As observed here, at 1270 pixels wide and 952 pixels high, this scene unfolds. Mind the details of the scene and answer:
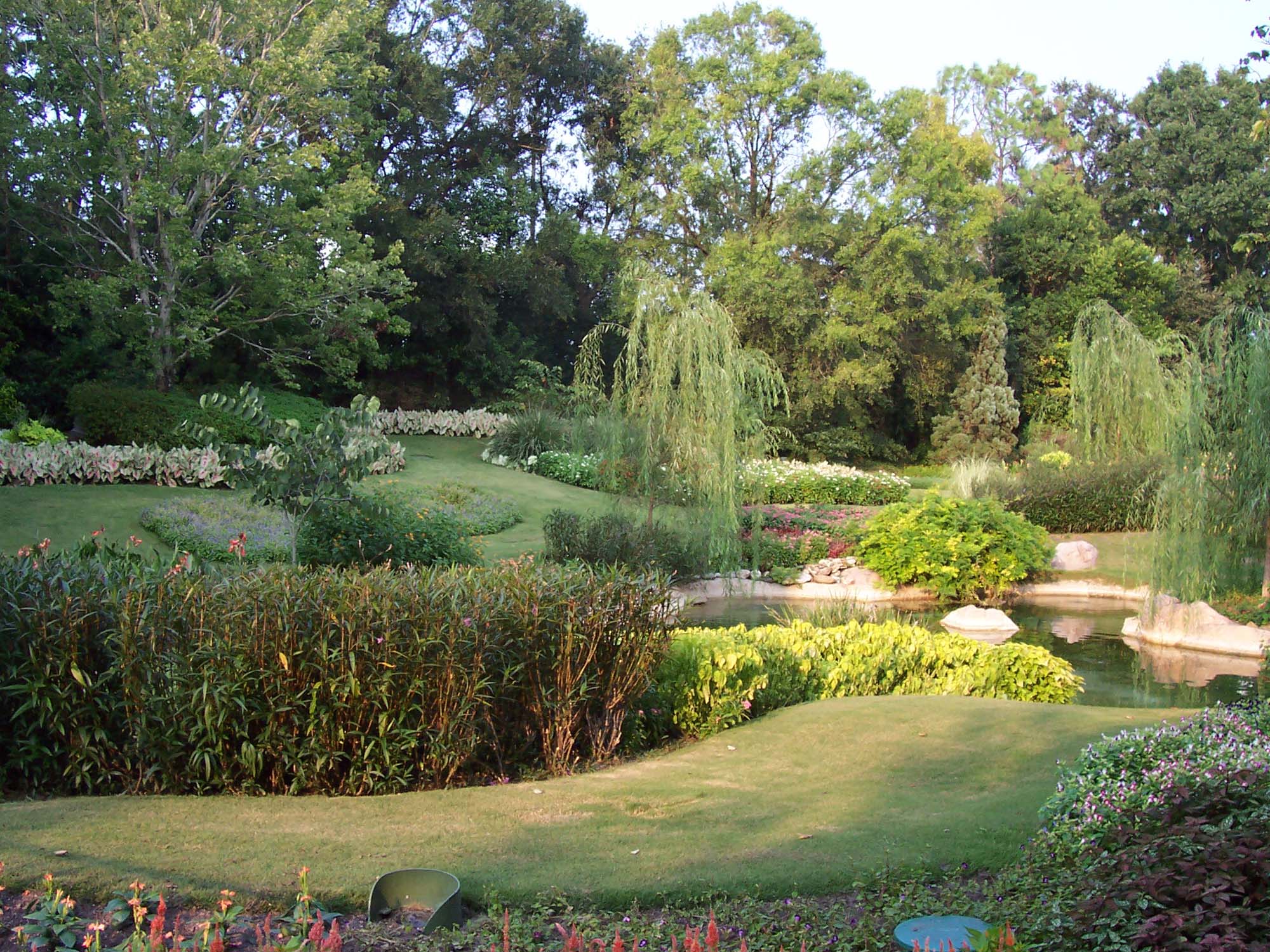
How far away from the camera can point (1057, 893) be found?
321 centimetres

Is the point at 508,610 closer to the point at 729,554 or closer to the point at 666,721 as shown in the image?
the point at 666,721

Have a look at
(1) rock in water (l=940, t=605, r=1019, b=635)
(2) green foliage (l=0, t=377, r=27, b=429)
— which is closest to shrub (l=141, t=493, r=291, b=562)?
(2) green foliage (l=0, t=377, r=27, b=429)

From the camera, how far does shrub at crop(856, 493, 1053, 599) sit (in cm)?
1284

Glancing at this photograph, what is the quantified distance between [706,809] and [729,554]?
7880 mm

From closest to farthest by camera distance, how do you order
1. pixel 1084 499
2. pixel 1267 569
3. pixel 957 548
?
pixel 1267 569
pixel 957 548
pixel 1084 499

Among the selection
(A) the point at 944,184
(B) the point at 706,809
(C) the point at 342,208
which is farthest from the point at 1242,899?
(A) the point at 944,184

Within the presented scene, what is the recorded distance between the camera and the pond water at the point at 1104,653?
28.7 feet

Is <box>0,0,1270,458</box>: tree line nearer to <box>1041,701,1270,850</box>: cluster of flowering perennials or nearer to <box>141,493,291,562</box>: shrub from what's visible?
<box>141,493,291,562</box>: shrub

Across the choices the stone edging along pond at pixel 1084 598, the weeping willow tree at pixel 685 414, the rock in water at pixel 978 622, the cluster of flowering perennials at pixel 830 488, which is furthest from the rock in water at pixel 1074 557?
the weeping willow tree at pixel 685 414

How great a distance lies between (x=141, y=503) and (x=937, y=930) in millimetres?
12482

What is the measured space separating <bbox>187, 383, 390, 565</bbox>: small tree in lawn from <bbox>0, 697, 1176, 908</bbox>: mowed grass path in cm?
411

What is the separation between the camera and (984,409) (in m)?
28.6

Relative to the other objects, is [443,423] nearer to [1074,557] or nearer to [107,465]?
[107,465]

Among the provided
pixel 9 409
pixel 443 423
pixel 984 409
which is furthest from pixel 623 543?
pixel 984 409
